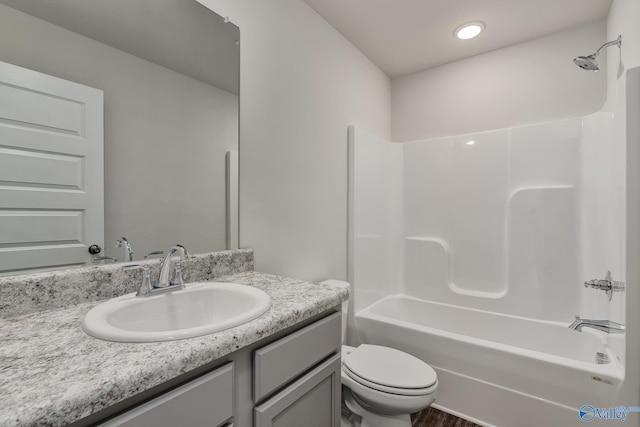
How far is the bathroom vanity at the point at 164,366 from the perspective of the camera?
493 mm

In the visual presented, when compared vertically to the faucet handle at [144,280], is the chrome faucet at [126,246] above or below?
above

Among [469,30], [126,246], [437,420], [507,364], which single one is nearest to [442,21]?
[469,30]

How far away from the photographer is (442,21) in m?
1.99

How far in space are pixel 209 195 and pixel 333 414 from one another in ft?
3.34

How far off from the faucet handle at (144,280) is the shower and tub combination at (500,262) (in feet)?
4.75

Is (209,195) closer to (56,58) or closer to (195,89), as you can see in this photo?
(195,89)

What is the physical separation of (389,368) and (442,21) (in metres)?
2.22

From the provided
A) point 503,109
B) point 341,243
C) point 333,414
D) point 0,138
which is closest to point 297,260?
point 341,243

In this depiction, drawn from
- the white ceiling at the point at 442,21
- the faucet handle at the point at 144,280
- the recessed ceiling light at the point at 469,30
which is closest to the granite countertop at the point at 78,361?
the faucet handle at the point at 144,280

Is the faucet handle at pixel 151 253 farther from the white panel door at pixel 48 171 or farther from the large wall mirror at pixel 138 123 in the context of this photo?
the white panel door at pixel 48 171

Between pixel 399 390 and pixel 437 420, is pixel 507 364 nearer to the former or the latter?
pixel 437 420

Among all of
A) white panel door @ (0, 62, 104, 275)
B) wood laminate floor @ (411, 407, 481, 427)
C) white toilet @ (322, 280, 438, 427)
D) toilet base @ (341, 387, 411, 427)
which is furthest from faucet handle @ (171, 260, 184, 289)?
wood laminate floor @ (411, 407, 481, 427)

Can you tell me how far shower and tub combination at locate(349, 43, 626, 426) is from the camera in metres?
1.57

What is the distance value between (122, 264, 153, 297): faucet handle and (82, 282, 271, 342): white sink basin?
21 mm
